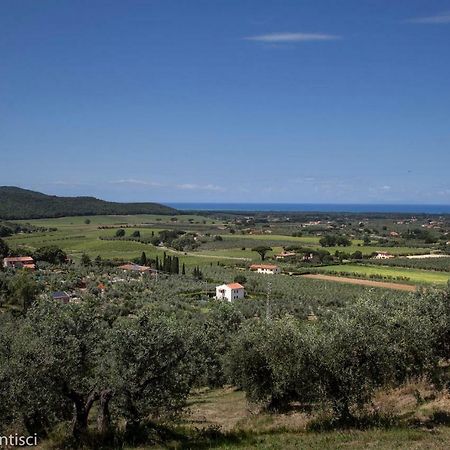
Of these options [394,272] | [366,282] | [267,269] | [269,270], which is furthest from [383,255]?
[366,282]

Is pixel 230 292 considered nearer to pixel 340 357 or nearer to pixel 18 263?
pixel 18 263

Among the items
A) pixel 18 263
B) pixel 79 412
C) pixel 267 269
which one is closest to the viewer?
pixel 79 412

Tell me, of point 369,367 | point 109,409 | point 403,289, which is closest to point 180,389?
point 109,409

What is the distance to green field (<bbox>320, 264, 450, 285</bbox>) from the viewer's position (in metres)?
96.7

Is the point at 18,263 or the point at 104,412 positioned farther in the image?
the point at 18,263

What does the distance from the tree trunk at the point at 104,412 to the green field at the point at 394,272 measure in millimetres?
82717

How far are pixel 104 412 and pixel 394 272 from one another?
96742 mm

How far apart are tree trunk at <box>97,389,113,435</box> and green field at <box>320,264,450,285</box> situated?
82717 millimetres

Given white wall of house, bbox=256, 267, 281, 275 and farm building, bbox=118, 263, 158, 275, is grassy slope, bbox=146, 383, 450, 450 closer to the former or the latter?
farm building, bbox=118, 263, 158, 275

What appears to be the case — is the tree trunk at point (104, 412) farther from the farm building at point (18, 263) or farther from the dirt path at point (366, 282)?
the farm building at point (18, 263)

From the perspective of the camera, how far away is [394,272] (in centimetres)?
10744

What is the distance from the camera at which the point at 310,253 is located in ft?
460

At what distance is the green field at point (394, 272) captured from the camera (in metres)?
96.7

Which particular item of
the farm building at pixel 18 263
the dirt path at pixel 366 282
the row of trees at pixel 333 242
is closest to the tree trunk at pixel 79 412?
the dirt path at pixel 366 282
